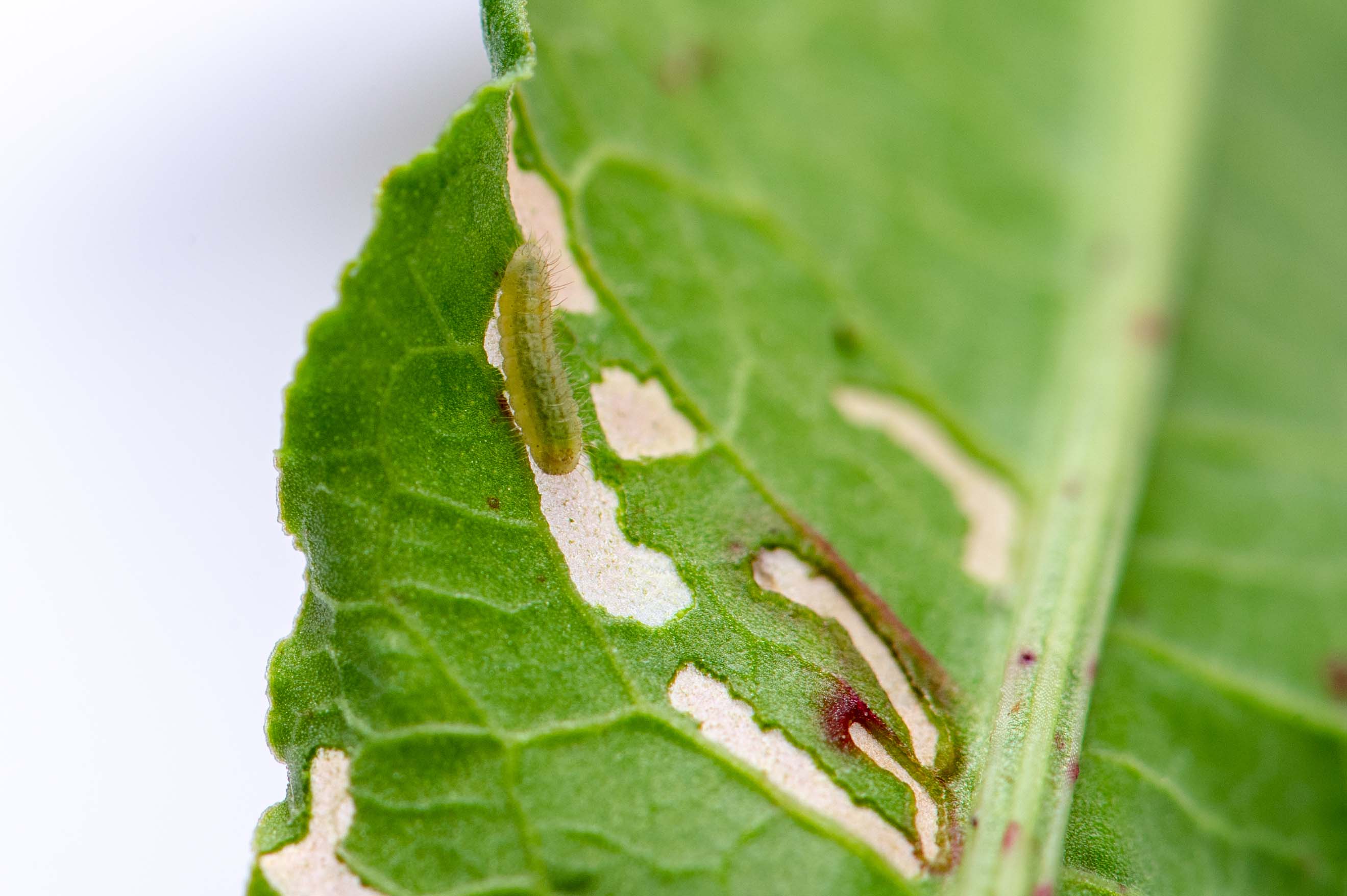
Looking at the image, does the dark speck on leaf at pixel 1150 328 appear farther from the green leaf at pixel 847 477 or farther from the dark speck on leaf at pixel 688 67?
the dark speck on leaf at pixel 688 67

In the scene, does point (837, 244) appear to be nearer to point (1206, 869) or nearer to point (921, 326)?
point (921, 326)

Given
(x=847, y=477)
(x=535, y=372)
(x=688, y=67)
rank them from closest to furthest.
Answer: (x=535, y=372) < (x=847, y=477) < (x=688, y=67)

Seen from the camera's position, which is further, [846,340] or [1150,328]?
[1150,328]

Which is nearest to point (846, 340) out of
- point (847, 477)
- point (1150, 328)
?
point (847, 477)

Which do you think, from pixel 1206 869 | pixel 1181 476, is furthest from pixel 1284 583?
pixel 1206 869

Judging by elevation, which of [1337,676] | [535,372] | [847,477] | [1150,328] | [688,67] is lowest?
[535,372]

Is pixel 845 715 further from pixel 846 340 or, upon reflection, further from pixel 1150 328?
pixel 1150 328

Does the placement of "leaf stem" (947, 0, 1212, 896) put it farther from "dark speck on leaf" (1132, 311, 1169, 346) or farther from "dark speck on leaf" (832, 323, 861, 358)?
"dark speck on leaf" (832, 323, 861, 358)
